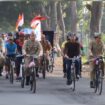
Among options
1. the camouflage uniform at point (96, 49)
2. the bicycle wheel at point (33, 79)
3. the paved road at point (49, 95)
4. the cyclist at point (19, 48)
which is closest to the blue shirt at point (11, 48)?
the cyclist at point (19, 48)

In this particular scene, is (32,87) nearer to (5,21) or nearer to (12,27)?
(5,21)

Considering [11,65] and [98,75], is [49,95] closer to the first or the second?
[98,75]

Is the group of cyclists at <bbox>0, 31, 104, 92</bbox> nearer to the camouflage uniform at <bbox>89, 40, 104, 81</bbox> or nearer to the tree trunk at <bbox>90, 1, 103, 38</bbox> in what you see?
the camouflage uniform at <bbox>89, 40, 104, 81</bbox>

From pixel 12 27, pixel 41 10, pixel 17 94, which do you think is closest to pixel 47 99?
pixel 17 94

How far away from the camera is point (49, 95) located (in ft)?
58.1

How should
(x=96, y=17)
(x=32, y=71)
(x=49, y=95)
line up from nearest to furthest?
(x=49, y=95), (x=32, y=71), (x=96, y=17)

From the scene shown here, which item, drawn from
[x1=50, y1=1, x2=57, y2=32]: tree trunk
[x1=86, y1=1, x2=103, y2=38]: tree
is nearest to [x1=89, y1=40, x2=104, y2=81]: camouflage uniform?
[x1=86, y1=1, x2=103, y2=38]: tree

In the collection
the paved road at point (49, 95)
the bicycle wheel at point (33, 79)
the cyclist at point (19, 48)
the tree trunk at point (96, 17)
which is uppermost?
the tree trunk at point (96, 17)

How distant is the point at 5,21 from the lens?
71688mm

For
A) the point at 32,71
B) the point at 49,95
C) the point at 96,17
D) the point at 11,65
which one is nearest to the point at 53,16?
the point at 96,17

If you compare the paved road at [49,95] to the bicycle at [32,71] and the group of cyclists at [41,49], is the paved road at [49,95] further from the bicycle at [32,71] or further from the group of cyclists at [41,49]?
the group of cyclists at [41,49]

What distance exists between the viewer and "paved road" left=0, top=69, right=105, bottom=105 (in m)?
15.9

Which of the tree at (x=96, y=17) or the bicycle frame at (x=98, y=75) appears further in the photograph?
the tree at (x=96, y=17)

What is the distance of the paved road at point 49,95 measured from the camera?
15.9 metres
